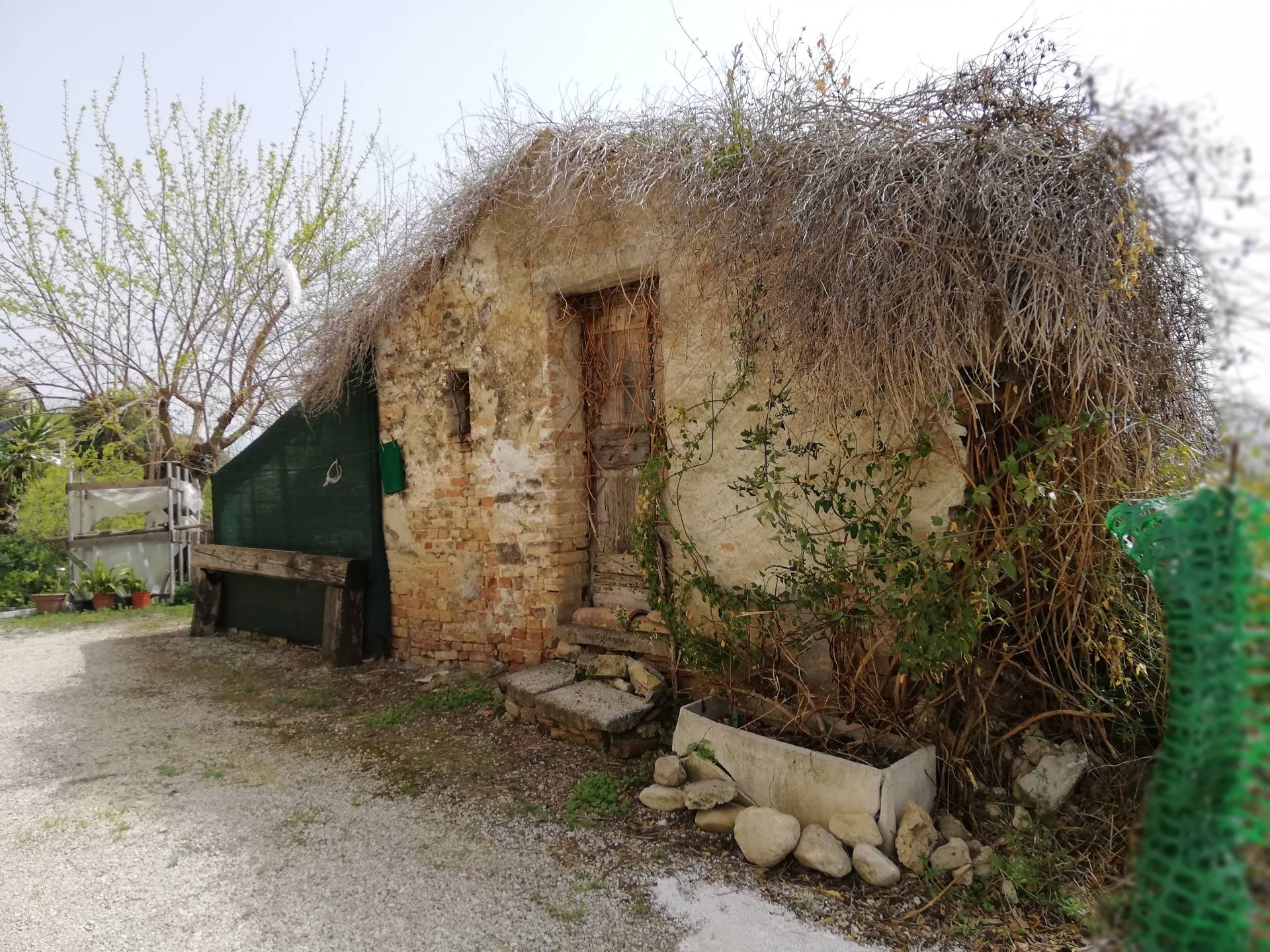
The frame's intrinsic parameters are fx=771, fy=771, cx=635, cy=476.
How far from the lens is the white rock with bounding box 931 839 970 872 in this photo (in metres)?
2.78

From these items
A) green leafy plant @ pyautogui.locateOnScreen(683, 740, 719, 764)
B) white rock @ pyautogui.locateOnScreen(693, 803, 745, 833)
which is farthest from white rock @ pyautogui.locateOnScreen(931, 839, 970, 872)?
green leafy plant @ pyautogui.locateOnScreen(683, 740, 719, 764)

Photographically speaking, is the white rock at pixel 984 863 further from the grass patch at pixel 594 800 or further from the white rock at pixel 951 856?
the grass patch at pixel 594 800

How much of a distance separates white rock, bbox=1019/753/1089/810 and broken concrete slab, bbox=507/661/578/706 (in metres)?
2.45

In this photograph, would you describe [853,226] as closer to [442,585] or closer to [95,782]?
[442,585]

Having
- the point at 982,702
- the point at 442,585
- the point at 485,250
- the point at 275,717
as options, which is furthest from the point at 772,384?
the point at 275,717

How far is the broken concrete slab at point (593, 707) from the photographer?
3.97 metres

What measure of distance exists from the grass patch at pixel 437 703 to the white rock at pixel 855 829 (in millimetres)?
2566

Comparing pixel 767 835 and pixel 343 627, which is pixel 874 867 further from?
pixel 343 627

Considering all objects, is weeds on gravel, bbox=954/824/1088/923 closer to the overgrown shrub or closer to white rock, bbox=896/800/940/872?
white rock, bbox=896/800/940/872

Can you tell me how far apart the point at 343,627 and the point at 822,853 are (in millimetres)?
4391

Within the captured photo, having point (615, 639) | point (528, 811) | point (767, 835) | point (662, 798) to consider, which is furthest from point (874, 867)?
point (615, 639)

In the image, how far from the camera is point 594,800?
11.6ft

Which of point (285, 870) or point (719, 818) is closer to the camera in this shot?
point (285, 870)

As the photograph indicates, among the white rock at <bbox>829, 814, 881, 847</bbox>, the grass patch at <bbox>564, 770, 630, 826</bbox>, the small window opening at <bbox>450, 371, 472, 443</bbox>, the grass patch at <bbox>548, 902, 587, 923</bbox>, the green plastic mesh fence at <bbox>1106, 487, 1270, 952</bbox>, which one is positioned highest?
the small window opening at <bbox>450, 371, 472, 443</bbox>
